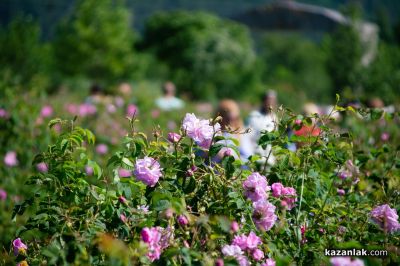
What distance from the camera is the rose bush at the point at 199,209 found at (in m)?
1.60

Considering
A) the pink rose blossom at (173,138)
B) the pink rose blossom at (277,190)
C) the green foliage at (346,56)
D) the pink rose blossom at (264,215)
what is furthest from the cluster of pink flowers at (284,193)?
the green foliage at (346,56)

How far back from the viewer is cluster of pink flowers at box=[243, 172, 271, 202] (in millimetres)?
1796

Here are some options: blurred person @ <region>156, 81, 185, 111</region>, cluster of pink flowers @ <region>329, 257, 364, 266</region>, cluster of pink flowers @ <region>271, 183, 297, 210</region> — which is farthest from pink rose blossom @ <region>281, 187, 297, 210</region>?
blurred person @ <region>156, 81, 185, 111</region>

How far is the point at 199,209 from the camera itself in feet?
5.97

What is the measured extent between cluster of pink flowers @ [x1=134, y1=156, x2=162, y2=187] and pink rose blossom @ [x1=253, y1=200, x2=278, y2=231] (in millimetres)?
315

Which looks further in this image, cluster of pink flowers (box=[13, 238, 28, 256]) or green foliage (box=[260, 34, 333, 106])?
green foliage (box=[260, 34, 333, 106])

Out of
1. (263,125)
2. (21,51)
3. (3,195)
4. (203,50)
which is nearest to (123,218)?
(263,125)

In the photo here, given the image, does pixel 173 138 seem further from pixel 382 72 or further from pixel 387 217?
pixel 382 72

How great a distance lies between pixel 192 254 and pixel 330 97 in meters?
17.3

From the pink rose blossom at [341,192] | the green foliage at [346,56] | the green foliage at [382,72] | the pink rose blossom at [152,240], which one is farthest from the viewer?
the green foliage at [346,56]

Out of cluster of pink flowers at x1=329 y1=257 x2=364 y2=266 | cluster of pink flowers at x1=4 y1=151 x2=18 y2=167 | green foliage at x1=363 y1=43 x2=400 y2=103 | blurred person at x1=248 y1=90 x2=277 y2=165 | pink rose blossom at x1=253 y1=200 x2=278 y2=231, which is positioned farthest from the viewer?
green foliage at x1=363 y1=43 x2=400 y2=103

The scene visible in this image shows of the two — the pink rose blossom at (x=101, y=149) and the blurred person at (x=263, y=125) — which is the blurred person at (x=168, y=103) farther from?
the blurred person at (x=263, y=125)

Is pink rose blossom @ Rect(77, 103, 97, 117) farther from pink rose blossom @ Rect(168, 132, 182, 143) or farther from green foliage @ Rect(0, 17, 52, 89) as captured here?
green foliage @ Rect(0, 17, 52, 89)

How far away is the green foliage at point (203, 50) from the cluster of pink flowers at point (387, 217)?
587 inches
